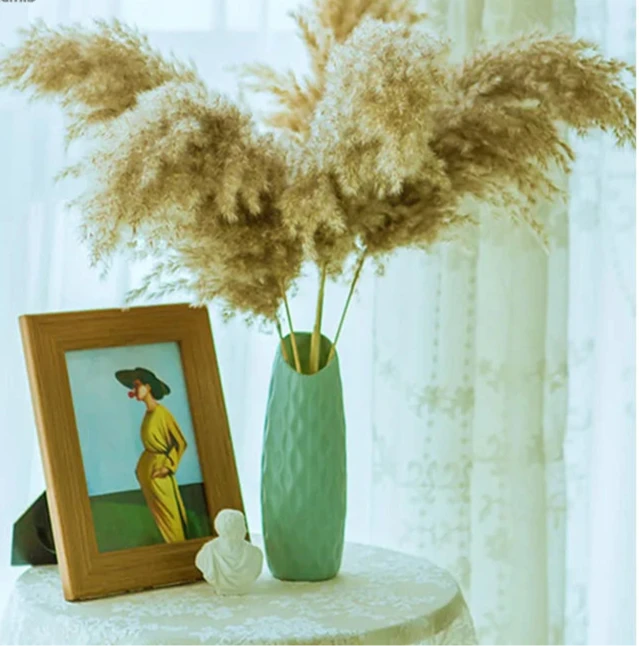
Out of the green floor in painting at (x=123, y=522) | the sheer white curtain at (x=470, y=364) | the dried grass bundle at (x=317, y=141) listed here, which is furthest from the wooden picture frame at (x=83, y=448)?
the sheer white curtain at (x=470, y=364)

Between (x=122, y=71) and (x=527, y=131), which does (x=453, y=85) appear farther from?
(x=122, y=71)

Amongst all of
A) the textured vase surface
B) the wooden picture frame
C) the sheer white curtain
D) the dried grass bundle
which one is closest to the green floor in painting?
the wooden picture frame

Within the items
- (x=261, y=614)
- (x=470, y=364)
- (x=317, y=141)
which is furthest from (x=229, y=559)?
(x=470, y=364)

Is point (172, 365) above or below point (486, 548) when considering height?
above

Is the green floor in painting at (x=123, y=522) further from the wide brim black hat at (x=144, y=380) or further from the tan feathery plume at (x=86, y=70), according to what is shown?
the tan feathery plume at (x=86, y=70)

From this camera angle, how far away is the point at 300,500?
1.46 m

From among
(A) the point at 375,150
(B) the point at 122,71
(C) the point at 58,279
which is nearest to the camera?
(A) the point at 375,150

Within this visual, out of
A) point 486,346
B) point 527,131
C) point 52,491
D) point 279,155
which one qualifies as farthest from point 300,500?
point 486,346

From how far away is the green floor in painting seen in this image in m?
1.43

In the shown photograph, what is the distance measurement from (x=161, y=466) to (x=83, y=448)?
109 mm

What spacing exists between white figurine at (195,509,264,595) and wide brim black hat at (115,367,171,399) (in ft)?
0.63

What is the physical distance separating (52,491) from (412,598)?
467mm

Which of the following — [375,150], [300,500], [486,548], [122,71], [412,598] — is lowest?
[486,548]

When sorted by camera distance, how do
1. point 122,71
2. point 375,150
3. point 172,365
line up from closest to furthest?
1. point 375,150
2. point 122,71
3. point 172,365
